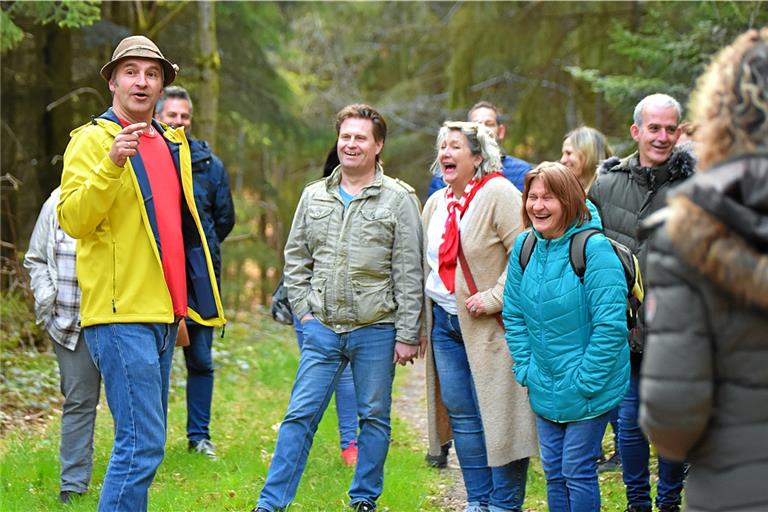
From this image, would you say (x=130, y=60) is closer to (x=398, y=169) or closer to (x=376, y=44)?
(x=398, y=169)

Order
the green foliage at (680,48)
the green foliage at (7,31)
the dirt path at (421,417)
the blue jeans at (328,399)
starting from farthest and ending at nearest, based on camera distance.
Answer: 1. the green foliage at (680,48)
2. the green foliage at (7,31)
3. the dirt path at (421,417)
4. the blue jeans at (328,399)

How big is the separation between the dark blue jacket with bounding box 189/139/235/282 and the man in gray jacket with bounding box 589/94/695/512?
310cm

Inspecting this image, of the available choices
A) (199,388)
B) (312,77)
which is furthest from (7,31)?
(312,77)

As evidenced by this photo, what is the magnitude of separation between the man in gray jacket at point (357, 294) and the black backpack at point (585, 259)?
957 millimetres

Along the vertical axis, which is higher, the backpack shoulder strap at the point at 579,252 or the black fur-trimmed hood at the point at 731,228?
the black fur-trimmed hood at the point at 731,228

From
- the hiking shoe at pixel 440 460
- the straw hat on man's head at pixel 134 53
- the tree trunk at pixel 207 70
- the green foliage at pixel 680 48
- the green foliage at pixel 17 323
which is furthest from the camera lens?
the tree trunk at pixel 207 70

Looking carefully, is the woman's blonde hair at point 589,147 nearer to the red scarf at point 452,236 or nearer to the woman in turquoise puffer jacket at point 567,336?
the red scarf at point 452,236

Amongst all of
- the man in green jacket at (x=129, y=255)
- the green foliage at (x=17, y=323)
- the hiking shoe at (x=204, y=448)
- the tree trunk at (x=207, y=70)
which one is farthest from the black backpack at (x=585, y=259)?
the tree trunk at (x=207, y=70)

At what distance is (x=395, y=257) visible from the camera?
5.98 meters

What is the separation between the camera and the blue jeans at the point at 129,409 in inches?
181

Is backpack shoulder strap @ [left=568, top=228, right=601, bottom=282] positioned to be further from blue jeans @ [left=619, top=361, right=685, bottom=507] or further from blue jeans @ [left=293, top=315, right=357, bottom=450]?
blue jeans @ [left=293, top=315, right=357, bottom=450]

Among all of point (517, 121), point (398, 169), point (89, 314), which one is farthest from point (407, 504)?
point (398, 169)

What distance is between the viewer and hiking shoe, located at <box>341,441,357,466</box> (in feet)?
24.3

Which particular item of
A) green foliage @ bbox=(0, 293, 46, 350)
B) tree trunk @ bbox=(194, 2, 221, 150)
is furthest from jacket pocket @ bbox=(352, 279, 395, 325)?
tree trunk @ bbox=(194, 2, 221, 150)
